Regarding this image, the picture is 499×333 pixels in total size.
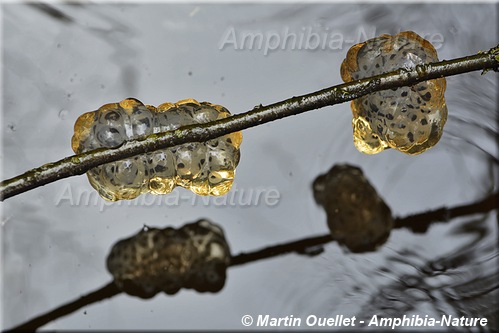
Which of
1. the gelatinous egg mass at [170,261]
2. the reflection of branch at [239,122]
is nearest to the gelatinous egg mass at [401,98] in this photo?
the reflection of branch at [239,122]

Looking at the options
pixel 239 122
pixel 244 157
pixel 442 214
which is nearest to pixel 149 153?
pixel 239 122

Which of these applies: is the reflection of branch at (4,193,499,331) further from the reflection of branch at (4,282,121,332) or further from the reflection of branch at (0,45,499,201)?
the reflection of branch at (0,45,499,201)

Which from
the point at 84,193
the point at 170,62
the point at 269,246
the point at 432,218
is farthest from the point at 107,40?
the point at 432,218

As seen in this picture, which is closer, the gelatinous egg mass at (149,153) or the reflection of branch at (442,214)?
the gelatinous egg mass at (149,153)

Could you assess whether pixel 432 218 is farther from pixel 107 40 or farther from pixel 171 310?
pixel 107 40

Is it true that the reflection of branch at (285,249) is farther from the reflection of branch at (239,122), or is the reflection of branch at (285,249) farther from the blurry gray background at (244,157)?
the reflection of branch at (239,122)

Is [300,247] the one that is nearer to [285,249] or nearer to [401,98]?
[285,249]
